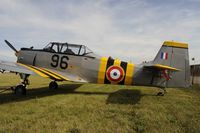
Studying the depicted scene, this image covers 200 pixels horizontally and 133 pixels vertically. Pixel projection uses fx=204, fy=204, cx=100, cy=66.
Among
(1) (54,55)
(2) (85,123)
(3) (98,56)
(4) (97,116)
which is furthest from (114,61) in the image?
(2) (85,123)

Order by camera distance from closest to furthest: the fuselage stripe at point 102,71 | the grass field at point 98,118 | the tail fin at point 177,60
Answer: the grass field at point 98,118
the tail fin at point 177,60
the fuselage stripe at point 102,71

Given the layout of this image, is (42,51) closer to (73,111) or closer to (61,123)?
(73,111)

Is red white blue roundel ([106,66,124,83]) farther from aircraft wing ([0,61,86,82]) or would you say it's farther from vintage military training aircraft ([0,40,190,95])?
aircraft wing ([0,61,86,82])

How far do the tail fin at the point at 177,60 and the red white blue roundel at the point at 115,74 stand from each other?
201 cm

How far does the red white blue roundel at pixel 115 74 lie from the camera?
10078 mm

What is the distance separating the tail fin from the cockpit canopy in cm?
393

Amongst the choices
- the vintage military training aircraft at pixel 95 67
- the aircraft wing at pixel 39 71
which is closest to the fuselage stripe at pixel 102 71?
the vintage military training aircraft at pixel 95 67

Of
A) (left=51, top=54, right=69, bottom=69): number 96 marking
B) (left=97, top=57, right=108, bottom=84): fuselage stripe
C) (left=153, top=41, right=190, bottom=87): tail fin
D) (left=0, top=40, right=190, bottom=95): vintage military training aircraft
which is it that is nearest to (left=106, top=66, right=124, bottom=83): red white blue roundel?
(left=0, top=40, right=190, bottom=95): vintage military training aircraft

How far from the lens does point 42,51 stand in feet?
37.2

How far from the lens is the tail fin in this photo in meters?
9.57

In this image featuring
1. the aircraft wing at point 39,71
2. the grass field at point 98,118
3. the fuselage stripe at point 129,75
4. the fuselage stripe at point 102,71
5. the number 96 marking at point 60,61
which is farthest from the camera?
the number 96 marking at point 60,61

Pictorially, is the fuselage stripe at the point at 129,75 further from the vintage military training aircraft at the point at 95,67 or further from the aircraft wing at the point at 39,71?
the aircraft wing at the point at 39,71

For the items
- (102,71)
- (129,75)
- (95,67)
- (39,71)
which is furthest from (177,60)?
(39,71)

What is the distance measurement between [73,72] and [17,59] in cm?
360
